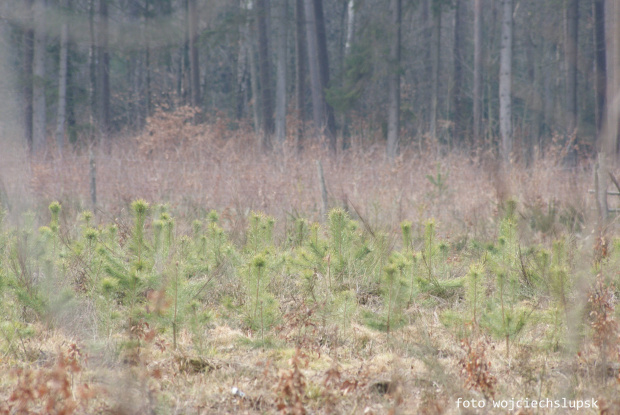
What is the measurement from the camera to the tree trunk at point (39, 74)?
16047mm

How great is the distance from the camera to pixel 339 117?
2317 centimetres

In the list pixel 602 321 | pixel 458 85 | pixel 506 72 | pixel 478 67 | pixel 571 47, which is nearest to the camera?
pixel 602 321

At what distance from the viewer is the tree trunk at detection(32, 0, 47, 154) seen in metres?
16.0

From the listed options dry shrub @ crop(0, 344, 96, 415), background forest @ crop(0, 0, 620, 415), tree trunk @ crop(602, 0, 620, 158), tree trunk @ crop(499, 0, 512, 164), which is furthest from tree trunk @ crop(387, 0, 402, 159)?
tree trunk @ crop(602, 0, 620, 158)

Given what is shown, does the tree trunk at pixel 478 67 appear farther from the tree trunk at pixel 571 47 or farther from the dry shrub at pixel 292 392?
the dry shrub at pixel 292 392

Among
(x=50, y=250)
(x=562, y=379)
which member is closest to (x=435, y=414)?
(x=562, y=379)

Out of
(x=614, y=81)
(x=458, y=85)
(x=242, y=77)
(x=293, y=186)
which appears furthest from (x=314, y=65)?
(x=614, y=81)

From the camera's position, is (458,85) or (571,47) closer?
(571,47)

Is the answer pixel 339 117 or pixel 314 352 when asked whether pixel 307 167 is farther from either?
pixel 339 117

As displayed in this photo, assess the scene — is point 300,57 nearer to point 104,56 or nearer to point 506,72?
point 104,56

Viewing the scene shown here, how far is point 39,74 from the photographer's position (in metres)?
16.2

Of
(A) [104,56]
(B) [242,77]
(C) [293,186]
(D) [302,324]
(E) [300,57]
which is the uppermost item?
(A) [104,56]

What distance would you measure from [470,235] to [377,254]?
2017 millimetres

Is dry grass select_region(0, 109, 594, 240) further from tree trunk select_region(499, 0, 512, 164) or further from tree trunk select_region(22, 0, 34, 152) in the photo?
tree trunk select_region(22, 0, 34, 152)
